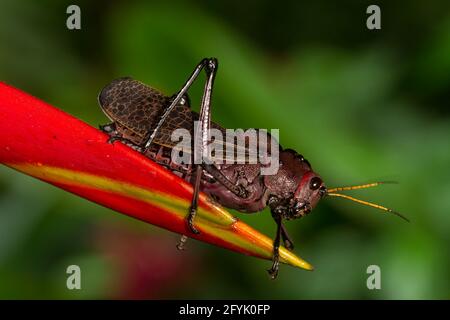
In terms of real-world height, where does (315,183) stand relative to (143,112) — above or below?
below

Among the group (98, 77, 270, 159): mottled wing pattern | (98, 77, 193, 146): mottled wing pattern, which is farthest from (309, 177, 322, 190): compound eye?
(98, 77, 193, 146): mottled wing pattern

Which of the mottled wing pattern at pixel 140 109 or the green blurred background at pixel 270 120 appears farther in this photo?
the green blurred background at pixel 270 120

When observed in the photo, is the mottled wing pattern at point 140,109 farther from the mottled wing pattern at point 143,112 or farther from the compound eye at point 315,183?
the compound eye at point 315,183

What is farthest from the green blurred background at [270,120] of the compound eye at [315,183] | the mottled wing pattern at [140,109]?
the compound eye at [315,183]

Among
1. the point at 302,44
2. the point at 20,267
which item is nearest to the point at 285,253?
the point at 20,267

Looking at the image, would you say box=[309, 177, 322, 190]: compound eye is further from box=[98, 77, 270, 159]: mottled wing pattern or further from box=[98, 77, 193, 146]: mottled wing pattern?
box=[98, 77, 193, 146]: mottled wing pattern

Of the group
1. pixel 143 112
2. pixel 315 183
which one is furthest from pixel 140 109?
pixel 315 183

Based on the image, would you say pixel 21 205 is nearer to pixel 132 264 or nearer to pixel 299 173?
pixel 132 264

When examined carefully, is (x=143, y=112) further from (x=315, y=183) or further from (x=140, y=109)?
(x=315, y=183)
